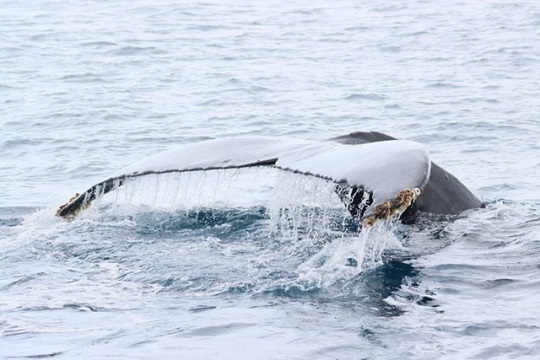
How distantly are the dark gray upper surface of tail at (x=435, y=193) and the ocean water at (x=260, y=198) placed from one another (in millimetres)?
110

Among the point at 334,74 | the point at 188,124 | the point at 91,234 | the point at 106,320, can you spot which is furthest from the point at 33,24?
the point at 106,320

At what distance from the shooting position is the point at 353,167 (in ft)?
17.2

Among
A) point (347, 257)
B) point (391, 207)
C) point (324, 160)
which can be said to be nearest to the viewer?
point (391, 207)

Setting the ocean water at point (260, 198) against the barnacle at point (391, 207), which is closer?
the barnacle at point (391, 207)

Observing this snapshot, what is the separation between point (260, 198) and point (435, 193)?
328cm

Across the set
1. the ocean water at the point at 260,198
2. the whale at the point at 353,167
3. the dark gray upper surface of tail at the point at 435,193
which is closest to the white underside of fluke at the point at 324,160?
the whale at the point at 353,167

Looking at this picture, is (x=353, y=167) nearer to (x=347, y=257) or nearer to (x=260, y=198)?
(x=347, y=257)

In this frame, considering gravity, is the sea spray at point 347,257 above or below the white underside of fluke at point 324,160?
below

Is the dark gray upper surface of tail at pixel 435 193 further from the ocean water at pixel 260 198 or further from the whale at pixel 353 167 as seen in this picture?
the ocean water at pixel 260 198

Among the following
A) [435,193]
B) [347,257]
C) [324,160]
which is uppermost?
[324,160]

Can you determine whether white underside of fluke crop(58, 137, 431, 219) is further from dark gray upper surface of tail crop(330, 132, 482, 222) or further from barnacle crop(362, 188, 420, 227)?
dark gray upper surface of tail crop(330, 132, 482, 222)

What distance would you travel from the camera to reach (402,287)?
Answer: 237 inches

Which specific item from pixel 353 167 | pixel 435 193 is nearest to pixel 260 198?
pixel 435 193

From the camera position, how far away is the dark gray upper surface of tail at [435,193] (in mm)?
6684
